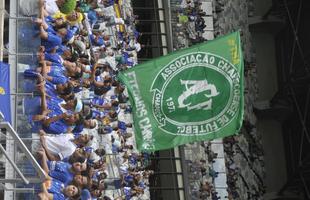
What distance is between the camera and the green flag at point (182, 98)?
39.4 feet

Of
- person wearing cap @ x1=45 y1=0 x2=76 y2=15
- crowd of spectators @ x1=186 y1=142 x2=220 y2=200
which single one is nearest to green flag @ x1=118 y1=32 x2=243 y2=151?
person wearing cap @ x1=45 y1=0 x2=76 y2=15

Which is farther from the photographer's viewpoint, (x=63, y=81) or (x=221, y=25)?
(x=221, y=25)

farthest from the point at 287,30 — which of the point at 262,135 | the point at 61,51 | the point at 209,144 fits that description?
the point at 61,51

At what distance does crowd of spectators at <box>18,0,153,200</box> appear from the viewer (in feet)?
39.9

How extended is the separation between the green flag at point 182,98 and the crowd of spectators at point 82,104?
151cm

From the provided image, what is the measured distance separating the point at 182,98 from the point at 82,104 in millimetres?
2786

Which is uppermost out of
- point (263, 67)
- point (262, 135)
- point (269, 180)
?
point (263, 67)

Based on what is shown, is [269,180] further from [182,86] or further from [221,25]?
[182,86]

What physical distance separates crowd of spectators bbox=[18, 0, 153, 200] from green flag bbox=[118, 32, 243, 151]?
4.97 feet

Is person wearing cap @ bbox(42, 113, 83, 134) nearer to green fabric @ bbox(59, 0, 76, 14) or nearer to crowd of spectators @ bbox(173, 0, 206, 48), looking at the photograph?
green fabric @ bbox(59, 0, 76, 14)

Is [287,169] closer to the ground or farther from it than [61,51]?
closer to the ground

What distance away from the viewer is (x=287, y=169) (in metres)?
29.2

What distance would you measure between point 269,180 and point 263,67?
5.23 meters

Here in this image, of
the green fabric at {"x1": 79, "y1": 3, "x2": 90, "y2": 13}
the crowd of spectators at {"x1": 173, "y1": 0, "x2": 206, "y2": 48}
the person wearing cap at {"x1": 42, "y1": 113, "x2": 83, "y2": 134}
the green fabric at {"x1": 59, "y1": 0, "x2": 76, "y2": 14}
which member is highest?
the crowd of spectators at {"x1": 173, "y1": 0, "x2": 206, "y2": 48}
